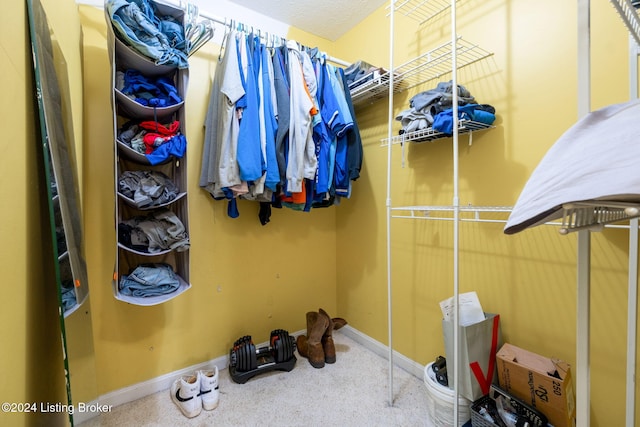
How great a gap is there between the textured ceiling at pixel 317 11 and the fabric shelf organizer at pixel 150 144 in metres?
0.76

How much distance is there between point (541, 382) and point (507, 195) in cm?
79

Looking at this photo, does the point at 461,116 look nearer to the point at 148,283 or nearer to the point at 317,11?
the point at 317,11

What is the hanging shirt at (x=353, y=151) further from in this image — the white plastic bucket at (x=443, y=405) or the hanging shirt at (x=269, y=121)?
the white plastic bucket at (x=443, y=405)

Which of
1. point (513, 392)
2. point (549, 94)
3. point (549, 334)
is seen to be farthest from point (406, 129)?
point (513, 392)

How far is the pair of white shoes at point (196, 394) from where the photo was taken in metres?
1.45

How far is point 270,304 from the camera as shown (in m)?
2.10

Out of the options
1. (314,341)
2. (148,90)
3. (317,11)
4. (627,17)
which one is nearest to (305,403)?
(314,341)

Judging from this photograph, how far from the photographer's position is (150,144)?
138 cm

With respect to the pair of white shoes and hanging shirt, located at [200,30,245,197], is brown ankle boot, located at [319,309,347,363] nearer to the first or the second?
the pair of white shoes

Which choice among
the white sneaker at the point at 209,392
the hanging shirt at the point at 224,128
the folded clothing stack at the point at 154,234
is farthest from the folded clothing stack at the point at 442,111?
the white sneaker at the point at 209,392

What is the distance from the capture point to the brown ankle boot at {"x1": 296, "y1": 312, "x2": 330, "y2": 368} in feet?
6.11

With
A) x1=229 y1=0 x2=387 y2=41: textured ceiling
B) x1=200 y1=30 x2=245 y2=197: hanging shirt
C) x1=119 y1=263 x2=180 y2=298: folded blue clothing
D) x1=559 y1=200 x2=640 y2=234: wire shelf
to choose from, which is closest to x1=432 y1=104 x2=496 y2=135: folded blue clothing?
x1=559 y1=200 x2=640 y2=234: wire shelf

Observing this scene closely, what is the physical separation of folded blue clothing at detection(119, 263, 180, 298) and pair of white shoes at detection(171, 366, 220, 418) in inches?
20.7

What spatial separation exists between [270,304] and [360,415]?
94 centimetres
